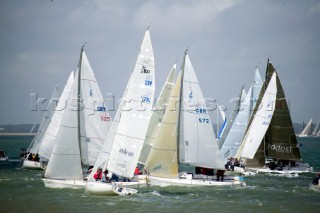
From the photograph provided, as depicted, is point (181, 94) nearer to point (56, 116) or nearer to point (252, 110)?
point (56, 116)

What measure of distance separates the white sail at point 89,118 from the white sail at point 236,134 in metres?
21.8

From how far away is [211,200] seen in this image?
110 feet

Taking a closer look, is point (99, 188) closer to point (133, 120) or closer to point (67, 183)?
point (67, 183)

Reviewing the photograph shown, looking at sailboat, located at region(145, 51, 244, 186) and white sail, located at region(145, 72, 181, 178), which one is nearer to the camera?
white sail, located at region(145, 72, 181, 178)

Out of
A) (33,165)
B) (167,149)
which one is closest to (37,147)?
(33,165)

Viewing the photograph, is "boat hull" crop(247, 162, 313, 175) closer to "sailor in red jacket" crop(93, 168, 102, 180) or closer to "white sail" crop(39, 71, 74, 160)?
"white sail" crop(39, 71, 74, 160)

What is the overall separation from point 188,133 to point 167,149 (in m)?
2.22

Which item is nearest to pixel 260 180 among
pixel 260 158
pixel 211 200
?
pixel 260 158

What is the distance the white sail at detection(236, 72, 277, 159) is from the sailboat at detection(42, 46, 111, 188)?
61.1 ft

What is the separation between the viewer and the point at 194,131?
39375 mm

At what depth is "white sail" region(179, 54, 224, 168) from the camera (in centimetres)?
3912

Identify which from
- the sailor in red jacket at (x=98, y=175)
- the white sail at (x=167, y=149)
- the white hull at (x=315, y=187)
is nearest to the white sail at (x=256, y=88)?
the white hull at (x=315, y=187)

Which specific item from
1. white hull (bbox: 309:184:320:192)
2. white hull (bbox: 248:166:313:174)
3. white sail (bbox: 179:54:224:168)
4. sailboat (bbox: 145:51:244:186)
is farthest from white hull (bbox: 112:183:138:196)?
white hull (bbox: 248:166:313:174)

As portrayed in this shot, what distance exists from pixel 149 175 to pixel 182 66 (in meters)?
8.80
